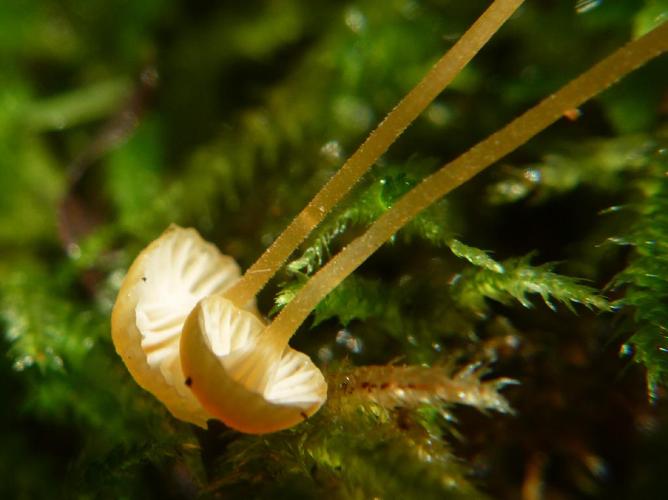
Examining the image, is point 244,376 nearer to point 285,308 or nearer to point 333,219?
point 285,308

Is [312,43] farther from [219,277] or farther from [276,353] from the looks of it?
[276,353]

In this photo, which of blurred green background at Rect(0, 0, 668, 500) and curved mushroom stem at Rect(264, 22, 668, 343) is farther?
blurred green background at Rect(0, 0, 668, 500)

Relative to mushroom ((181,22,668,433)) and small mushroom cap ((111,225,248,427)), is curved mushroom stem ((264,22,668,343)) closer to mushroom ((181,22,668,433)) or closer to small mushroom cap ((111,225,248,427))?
mushroom ((181,22,668,433))

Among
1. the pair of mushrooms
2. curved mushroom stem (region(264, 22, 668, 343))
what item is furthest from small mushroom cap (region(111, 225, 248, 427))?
curved mushroom stem (region(264, 22, 668, 343))

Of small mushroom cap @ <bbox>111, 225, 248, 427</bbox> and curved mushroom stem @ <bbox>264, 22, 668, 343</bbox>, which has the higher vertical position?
curved mushroom stem @ <bbox>264, 22, 668, 343</bbox>

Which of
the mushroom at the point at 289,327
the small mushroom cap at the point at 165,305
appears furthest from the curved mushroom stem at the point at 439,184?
the small mushroom cap at the point at 165,305

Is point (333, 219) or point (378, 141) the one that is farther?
point (333, 219)

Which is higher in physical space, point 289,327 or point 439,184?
point 439,184

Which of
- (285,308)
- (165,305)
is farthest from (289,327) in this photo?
(165,305)
